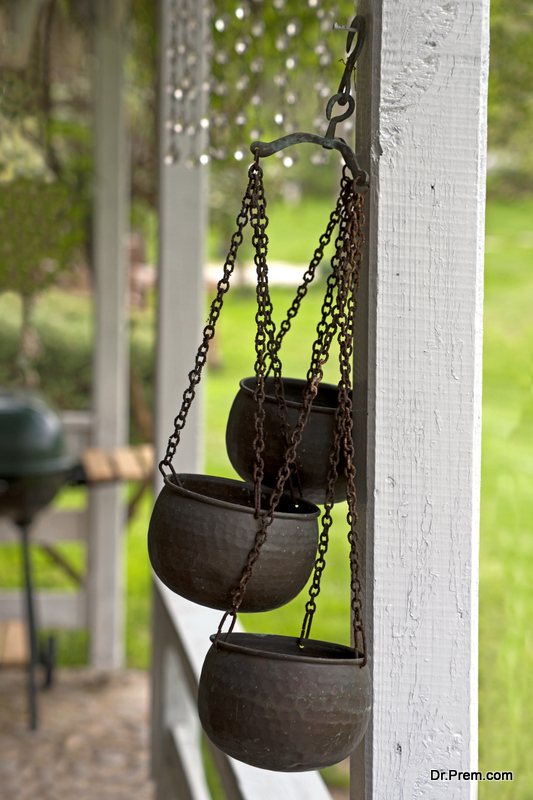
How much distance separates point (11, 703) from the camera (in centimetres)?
297

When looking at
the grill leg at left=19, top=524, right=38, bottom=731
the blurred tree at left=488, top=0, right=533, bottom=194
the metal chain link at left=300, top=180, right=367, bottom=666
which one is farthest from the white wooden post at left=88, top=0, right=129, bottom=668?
the metal chain link at left=300, top=180, right=367, bottom=666

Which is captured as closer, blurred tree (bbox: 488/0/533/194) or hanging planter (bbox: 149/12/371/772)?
hanging planter (bbox: 149/12/371/772)

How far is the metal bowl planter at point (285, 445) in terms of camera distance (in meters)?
0.83

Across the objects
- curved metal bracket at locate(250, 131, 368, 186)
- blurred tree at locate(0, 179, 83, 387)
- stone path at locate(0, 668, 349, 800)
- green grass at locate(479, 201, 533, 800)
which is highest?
blurred tree at locate(0, 179, 83, 387)

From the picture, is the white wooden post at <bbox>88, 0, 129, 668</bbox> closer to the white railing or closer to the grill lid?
the grill lid

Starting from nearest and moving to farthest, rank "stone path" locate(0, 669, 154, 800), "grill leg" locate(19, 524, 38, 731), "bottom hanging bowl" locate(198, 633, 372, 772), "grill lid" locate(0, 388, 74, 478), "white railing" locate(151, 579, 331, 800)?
"bottom hanging bowl" locate(198, 633, 372, 772), "white railing" locate(151, 579, 331, 800), "stone path" locate(0, 669, 154, 800), "grill lid" locate(0, 388, 74, 478), "grill leg" locate(19, 524, 38, 731)

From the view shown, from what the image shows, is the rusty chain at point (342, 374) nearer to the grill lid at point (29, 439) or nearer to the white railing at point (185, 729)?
the white railing at point (185, 729)

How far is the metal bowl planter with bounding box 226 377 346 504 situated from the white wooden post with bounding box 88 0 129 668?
8.08 ft

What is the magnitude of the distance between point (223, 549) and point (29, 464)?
2.04 m

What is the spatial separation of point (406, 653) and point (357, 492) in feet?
0.53

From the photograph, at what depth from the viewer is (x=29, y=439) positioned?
8.71ft

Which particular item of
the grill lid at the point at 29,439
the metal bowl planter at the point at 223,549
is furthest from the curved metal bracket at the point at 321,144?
the grill lid at the point at 29,439

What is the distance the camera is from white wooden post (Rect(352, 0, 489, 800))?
75 centimetres

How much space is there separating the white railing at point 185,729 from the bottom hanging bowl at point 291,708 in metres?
0.52
